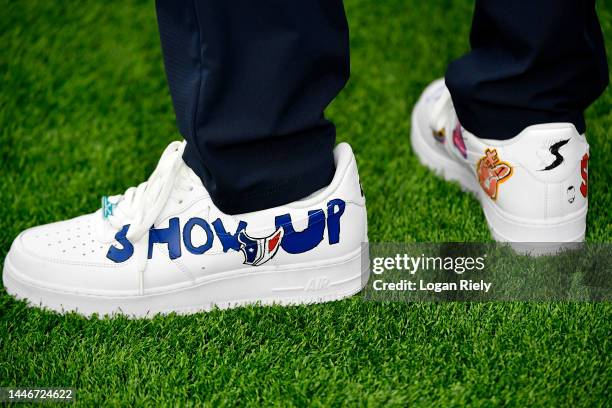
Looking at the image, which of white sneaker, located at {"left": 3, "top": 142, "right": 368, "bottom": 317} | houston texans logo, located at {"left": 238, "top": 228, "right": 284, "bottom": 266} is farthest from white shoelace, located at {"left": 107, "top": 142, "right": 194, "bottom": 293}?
houston texans logo, located at {"left": 238, "top": 228, "right": 284, "bottom": 266}

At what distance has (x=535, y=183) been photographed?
1494mm

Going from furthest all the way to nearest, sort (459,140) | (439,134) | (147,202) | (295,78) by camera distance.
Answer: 1. (439,134)
2. (459,140)
3. (147,202)
4. (295,78)

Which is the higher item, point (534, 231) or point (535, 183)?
point (535, 183)

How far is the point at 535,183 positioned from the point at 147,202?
783 mm

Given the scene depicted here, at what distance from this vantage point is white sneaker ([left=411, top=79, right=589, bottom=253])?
147 centimetres

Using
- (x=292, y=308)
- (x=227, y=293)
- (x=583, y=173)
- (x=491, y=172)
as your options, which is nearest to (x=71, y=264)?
(x=227, y=293)

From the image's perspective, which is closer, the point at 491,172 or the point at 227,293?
the point at 227,293

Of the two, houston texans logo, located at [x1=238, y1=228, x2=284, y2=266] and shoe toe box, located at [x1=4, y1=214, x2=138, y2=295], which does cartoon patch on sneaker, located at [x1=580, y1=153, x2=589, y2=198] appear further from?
shoe toe box, located at [x1=4, y1=214, x2=138, y2=295]

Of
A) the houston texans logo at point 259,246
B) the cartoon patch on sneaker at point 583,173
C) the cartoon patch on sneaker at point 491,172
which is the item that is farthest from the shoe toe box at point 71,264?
the cartoon patch on sneaker at point 583,173

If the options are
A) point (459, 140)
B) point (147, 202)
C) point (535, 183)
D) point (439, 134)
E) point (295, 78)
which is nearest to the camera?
point (295, 78)

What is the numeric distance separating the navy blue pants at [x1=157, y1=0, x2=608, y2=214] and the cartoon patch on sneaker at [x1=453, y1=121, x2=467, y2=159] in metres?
0.13

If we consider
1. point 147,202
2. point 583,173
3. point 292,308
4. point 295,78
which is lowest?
point 292,308

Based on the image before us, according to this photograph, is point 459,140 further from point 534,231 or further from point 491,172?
point 534,231

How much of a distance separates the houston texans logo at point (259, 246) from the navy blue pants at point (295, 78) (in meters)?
0.06
